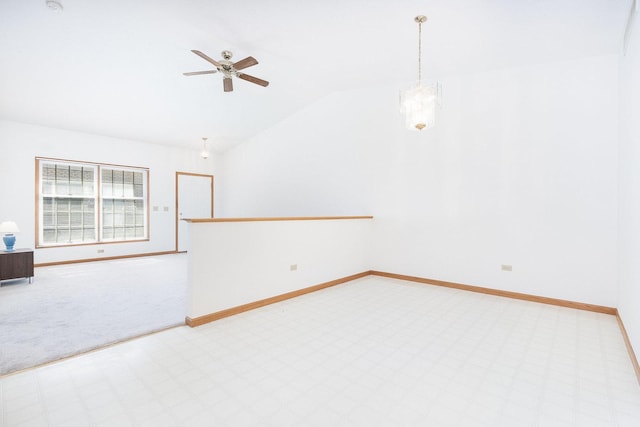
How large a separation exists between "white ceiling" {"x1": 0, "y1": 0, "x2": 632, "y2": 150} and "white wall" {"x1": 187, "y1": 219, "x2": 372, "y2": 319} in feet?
7.30

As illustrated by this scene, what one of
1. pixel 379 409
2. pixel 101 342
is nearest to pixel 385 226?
pixel 379 409

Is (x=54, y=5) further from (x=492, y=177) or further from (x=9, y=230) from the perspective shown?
(x=492, y=177)

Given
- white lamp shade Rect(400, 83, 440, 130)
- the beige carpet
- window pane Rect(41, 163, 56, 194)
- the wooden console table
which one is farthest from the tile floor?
window pane Rect(41, 163, 56, 194)

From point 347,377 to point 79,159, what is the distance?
6806 millimetres

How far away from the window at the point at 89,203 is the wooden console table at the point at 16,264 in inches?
60.7

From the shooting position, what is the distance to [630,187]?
7.99ft

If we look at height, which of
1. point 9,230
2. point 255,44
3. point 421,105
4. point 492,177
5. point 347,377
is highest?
point 255,44

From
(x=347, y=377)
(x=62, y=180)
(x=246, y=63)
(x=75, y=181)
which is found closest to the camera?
(x=347, y=377)

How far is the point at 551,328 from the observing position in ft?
9.45

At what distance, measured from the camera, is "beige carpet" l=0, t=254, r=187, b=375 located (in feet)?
7.98

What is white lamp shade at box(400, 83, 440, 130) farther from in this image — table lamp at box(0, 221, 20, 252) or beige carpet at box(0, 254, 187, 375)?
table lamp at box(0, 221, 20, 252)

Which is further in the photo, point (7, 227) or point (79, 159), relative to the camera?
point (79, 159)

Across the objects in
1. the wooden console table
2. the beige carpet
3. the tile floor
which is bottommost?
the tile floor

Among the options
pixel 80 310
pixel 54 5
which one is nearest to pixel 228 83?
pixel 54 5
